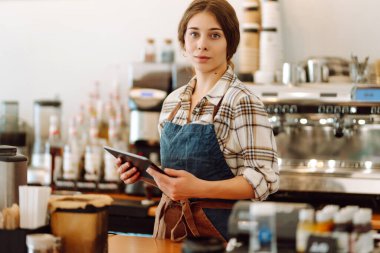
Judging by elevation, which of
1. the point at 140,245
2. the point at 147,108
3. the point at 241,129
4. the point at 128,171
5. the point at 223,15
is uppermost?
the point at 223,15

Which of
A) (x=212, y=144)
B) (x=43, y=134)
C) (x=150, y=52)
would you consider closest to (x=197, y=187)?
(x=212, y=144)

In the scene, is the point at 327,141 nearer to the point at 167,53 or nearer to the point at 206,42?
the point at 167,53

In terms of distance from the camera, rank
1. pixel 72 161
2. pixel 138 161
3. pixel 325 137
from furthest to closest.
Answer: pixel 72 161
pixel 325 137
pixel 138 161

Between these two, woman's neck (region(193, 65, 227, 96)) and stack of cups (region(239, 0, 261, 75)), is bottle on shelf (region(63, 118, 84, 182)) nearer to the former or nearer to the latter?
stack of cups (region(239, 0, 261, 75))

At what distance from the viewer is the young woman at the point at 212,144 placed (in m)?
2.31

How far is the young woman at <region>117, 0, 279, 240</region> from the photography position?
2.31 m

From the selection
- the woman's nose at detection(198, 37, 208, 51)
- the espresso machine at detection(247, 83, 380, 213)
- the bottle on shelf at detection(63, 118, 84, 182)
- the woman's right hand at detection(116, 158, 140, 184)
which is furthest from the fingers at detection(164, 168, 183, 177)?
the bottle on shelf at detection(63, 118, 84, 182)

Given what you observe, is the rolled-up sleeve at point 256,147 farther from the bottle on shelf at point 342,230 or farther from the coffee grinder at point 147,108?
the coffee grinder at point 147,108

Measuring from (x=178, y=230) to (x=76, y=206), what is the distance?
0.53 meters

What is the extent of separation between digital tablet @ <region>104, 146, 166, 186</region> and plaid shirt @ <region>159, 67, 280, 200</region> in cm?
28

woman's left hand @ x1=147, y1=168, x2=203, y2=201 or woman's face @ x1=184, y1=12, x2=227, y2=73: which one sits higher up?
woman's face @ x1=184, y1=12, x2=227, y2=73

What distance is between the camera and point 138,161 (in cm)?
219

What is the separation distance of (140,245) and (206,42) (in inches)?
28.9

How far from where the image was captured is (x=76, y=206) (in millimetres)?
1992
